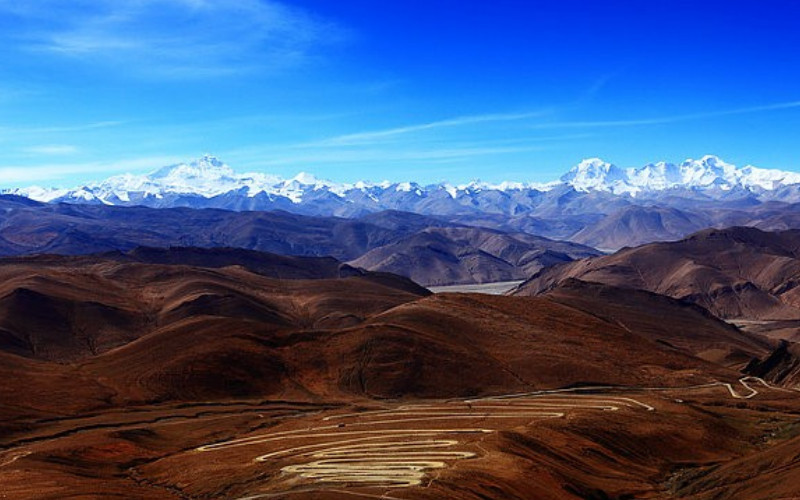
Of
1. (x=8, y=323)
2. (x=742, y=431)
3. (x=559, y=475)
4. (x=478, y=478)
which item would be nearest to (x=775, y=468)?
(x=559, y=475)

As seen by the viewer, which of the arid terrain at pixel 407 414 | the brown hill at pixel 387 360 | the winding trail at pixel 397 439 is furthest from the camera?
the brown hill at pixel 387 360

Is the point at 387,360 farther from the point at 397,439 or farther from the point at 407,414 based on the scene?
the point at 397,439

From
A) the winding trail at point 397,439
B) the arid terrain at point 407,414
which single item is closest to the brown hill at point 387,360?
the arid terrain at point 407,414

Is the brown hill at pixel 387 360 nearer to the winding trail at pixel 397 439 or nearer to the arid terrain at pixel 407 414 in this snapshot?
the arid terrain at pixel 407 414

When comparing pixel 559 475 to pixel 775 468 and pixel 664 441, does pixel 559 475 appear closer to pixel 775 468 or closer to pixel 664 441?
pixel 775 468

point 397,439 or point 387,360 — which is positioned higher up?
point 387,360

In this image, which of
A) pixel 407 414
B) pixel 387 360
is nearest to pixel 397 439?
pixel 407 414

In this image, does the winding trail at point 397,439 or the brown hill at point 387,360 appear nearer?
the winding trail at point 397,439

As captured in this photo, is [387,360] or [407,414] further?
[387,360]

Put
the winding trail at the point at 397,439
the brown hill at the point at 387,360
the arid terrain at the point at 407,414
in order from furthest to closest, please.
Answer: the brown hill at the point at 387,360 → the arid terrain at the point at 407,414 → the winding trail at the point at 397,439

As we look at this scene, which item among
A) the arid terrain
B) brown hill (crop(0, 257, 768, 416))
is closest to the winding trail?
the arid terrain

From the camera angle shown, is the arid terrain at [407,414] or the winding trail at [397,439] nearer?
the winding trail at [397,439]
